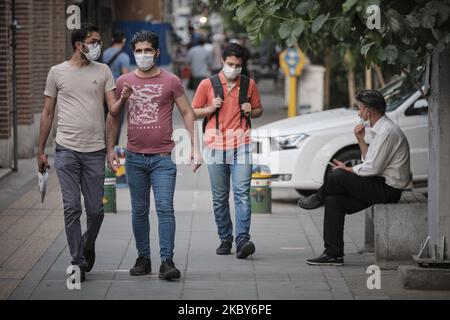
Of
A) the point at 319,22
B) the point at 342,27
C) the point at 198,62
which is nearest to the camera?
the point at 342,27

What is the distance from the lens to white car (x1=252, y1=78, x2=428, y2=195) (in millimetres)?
13125

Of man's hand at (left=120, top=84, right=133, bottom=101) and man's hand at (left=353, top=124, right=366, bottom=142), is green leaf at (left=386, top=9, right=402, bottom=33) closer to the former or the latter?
man's hand at (left=120, top=84, right=133, bottom=101)

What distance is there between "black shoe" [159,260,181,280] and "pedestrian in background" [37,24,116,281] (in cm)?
59

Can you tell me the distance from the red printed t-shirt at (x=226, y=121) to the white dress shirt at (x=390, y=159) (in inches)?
43.3

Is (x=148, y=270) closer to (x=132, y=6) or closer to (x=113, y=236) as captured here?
(x=113, y=236)

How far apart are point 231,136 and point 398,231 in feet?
5.52

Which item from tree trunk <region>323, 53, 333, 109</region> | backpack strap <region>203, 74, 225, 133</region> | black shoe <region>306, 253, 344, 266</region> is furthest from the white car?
tree trunk <region>323, 53, 333, 109</region>

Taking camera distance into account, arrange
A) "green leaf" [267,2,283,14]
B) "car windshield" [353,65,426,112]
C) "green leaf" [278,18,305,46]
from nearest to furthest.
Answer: "green leaf" [278,18,305,46]
"green leaf" [267,2,283,14]
"car windshield" [353,65,426,112]

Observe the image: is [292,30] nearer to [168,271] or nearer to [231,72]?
[168,271]

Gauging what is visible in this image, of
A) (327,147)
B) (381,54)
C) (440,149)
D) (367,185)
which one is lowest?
(367,185)

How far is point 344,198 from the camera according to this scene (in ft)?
31.5

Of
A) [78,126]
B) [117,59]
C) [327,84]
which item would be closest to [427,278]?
[78,126]
